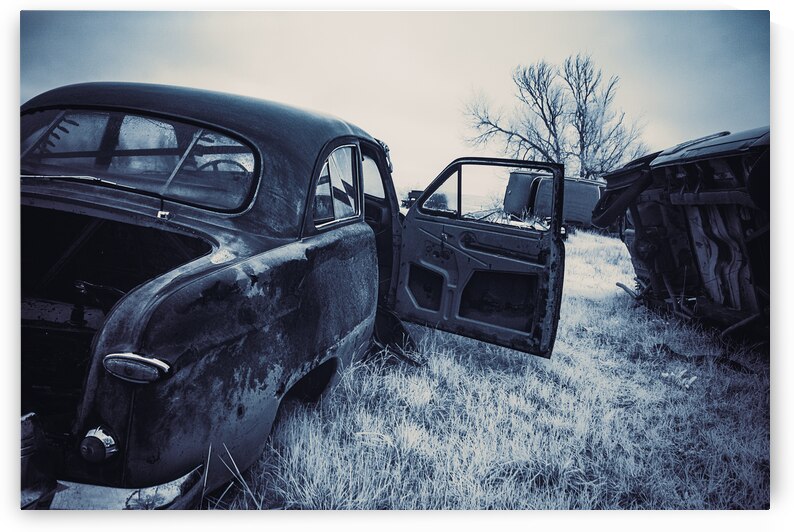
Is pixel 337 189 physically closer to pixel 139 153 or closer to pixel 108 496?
pixel 139 153

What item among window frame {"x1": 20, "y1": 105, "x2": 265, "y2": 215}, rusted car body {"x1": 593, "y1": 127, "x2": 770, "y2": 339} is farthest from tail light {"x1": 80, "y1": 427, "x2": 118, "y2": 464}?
rusted car body {"x1": 593, "y1": 127, "x2": 770, "y2": 339}

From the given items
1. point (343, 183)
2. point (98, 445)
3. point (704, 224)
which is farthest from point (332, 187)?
point (704, 224)

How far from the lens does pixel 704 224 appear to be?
10.5 feet

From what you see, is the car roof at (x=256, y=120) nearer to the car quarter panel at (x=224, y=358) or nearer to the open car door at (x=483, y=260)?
the car quarter panel at (x=224, y=358)

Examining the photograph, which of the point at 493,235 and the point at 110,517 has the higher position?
the point at 493,235

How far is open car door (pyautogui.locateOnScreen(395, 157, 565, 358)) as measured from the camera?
2496mm

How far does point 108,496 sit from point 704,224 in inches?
139

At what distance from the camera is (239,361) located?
1390 millimetres

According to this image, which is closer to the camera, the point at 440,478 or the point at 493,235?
the point at 440,478

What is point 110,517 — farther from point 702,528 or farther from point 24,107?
point 702,528

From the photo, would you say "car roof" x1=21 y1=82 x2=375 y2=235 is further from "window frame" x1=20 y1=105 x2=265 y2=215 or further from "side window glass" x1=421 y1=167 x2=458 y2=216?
"side window glass" x1=421 y1=167 x2=458 y2=216

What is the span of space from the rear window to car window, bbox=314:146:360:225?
330 millimetres

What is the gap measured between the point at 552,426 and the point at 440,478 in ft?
2.21

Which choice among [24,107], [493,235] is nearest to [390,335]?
[493,235]
